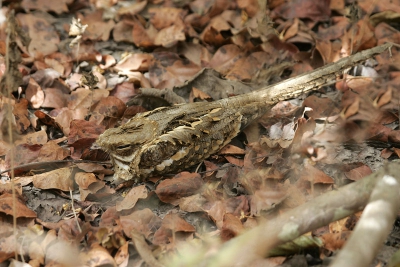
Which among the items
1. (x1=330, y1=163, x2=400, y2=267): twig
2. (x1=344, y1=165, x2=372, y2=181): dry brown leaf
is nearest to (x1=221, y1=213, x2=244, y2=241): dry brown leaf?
(x1=330, y1=163, x2=400, y2=267): twig

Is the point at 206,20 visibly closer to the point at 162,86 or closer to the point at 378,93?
the point at 162,86

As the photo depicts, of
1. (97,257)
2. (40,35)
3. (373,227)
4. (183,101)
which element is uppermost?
(373,227)

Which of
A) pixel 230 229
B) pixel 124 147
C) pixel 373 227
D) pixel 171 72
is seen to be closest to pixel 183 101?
pixel 171 72

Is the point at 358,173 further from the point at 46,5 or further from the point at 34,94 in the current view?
the point at 46,5

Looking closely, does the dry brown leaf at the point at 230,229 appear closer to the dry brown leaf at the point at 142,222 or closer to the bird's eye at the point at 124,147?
the dry brown leaf at the point at 142,222

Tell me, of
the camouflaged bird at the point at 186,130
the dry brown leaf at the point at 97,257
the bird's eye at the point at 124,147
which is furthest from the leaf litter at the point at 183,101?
the bird's eye at the point at 124,147

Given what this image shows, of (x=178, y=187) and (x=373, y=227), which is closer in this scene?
(x=373, y=227)

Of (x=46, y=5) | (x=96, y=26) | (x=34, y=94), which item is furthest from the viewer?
(x=46, y=5)
